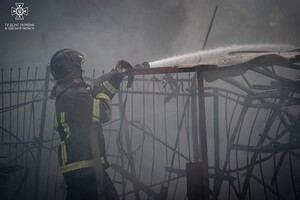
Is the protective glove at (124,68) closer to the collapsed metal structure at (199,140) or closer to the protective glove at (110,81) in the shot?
the protective glove at (110,81)

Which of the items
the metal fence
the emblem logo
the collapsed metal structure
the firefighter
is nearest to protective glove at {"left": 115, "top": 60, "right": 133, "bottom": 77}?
the firefighter

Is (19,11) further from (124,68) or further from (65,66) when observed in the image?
(124,68)

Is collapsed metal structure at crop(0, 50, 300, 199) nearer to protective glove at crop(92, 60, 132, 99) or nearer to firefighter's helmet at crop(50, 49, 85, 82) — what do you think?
protective glove at crop(92, 60, 132, 99)

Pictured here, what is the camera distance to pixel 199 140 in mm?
5652

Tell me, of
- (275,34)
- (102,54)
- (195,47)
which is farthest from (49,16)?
(275,34)

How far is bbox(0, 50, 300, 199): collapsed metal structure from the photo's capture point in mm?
3342

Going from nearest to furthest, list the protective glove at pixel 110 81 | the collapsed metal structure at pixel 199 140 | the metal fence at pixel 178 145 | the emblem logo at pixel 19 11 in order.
→ the collapsed metal structure at pixel 199 140, the protective glove at pixel 110 81, the metal fence at pixel 178 145, the emblem logo at pixel 19 11

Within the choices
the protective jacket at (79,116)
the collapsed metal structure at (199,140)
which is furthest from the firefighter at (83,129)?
the collapsed metal structure at (199,140)

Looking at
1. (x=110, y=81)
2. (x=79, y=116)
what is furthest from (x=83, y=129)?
(x=110, y=81)

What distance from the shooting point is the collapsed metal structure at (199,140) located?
11.0ft

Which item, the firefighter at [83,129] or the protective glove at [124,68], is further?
the protective glove at [124,68]

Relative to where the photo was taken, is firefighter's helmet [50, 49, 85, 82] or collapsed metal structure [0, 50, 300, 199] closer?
collapsed metal structure [0, 50, 300, 199]

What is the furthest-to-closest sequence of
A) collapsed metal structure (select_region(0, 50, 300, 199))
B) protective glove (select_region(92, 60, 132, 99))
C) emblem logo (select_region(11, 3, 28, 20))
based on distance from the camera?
emblem logo (select_region(11, 3, 28, 20)) → protective glove (select_region(92, 60, 132, 99)) → collapsed metal structure (select_region(0, 50, 300, 199))

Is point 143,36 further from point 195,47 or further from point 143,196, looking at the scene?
point 143,196
